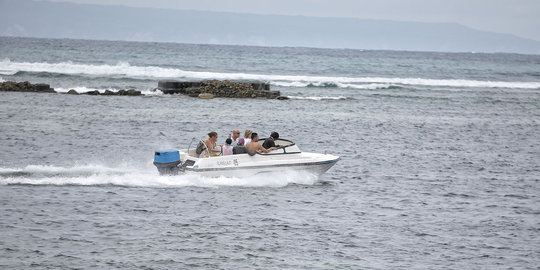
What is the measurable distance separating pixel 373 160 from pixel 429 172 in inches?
109

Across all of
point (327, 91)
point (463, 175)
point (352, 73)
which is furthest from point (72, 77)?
point (463, 175)

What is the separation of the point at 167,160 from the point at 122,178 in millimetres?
1726

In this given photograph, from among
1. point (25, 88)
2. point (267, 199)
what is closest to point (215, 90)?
point (25, 88)

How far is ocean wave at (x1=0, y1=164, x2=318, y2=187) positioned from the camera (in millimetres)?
20812

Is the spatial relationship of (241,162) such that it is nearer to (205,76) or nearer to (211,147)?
(211,147)

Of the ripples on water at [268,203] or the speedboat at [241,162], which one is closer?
the ripples on water at [268,203]

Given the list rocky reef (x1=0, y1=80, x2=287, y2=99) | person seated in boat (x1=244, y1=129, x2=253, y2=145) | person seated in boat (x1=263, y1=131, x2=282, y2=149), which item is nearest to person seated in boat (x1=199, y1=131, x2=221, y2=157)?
person seated in boat (x1=244, y1=129, x2=253, y2=145)

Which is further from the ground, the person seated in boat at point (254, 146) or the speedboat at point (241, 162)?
the person seated in boat at point (254, 146)

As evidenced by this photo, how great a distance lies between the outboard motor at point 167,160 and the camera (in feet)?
67.5

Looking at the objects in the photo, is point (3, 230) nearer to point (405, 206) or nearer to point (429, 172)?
point (405, 206)

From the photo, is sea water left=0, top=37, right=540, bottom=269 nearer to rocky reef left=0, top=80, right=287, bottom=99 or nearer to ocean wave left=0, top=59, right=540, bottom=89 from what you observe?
rocky reef left=0, top=80, right=287, bottom=99

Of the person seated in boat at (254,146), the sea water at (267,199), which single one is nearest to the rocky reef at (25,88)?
the sea water at (267,199)

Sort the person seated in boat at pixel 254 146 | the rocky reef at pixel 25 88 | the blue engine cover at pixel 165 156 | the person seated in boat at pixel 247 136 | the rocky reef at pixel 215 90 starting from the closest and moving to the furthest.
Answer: the blue engine cover at pixel 165 156 → the person seated in boat at pixel 254 146 → the person seated in boat at pixel 247 136 → the rocky reef at pixel 25 88 → the rocky reef at pixel 215 90

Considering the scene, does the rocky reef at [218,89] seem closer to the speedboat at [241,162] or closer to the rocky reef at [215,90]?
the rocky reef at [215,90]
